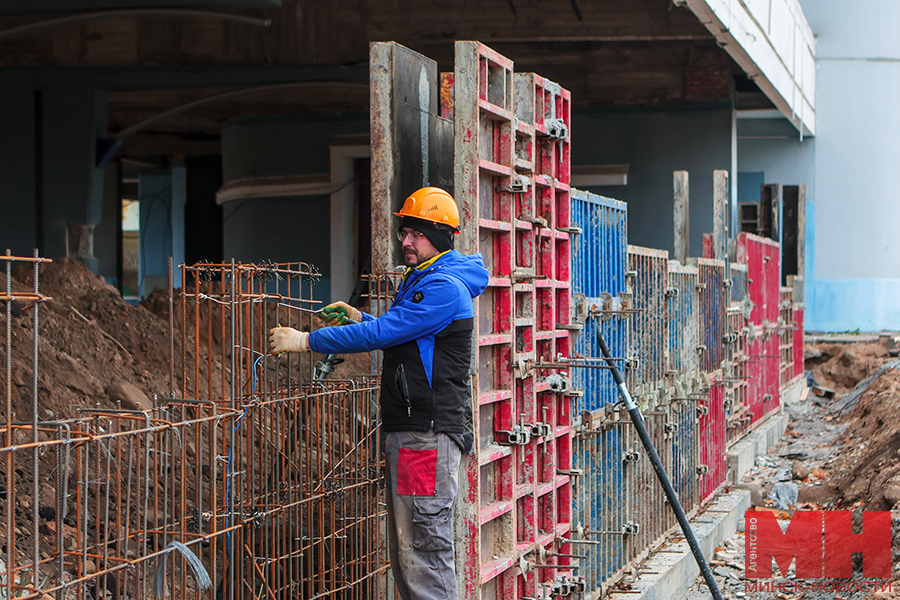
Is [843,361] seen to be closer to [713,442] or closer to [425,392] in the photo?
[713,442]

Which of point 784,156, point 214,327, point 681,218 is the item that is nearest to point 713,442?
point 681,218

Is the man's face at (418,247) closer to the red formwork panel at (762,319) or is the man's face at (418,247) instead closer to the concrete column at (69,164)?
the red formwork panel at (762,319)

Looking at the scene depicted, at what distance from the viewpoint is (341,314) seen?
4.79 metres

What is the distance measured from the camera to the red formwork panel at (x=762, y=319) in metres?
13.2

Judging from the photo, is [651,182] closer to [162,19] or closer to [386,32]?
[386,32]

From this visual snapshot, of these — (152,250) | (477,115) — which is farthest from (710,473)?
(152,250)

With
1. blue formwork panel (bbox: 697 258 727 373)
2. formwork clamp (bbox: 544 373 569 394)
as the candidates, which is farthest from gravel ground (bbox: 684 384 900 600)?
formwork clamp (bbox: 544 373 569 394)

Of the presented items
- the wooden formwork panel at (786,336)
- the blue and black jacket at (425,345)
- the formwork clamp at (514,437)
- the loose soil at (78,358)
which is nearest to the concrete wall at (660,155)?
the wooden formwork panel at (786,336)

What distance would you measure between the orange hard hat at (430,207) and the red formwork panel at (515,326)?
1.37ft

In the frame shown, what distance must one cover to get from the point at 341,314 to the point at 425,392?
603 mm

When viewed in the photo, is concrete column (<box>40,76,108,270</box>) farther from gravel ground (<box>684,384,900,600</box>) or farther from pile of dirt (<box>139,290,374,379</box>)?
gravel ground (<box>684,384,900,600</box>)

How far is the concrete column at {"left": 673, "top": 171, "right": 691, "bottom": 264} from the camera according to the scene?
10359 mm

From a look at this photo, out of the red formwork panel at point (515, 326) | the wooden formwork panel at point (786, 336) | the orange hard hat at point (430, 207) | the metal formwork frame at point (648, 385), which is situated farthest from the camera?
the wooden formwork panel at point (786, 336)

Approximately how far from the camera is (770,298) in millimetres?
15125
